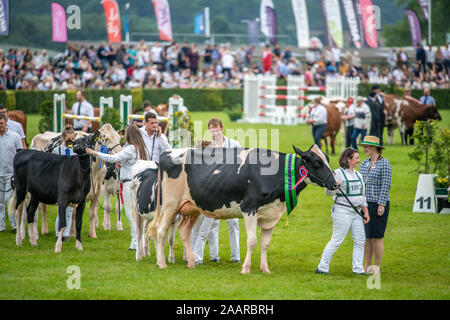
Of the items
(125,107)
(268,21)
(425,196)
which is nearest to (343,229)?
(425,196)

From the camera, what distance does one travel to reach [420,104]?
26984 mm

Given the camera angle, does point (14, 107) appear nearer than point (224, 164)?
No

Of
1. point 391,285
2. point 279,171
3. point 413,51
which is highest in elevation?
point 413,51

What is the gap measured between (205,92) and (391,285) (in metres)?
30.8

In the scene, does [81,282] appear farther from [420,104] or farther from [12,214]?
[420,104]

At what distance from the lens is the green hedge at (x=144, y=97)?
105 ft

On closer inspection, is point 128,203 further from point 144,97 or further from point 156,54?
point 156,54

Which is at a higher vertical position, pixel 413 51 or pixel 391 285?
pixel 413 51

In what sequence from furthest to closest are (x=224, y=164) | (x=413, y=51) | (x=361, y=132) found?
1. (x=413, y=51)
2. (x=361, y=132)
3. (x=224, y=164)

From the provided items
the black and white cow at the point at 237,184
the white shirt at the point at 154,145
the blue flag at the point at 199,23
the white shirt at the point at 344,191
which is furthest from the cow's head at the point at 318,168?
the blue flag at the point at 199,23

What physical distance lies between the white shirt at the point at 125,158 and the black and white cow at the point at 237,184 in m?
1.05

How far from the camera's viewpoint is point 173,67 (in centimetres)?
4169
